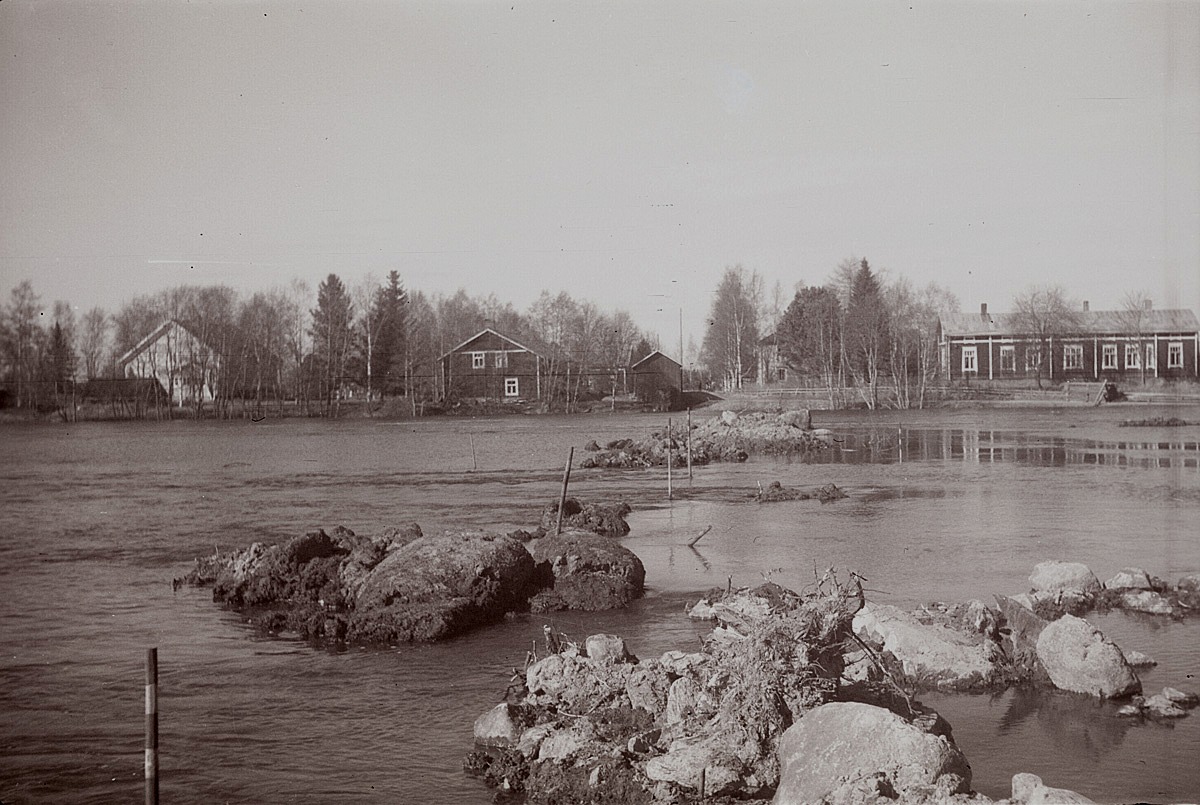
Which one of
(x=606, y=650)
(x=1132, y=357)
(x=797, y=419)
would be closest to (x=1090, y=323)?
(x=1132, y=357)

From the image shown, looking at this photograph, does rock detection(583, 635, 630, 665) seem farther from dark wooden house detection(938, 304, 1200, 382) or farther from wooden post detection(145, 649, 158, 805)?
dark wooden house detection(938, 304, 1200, 382)

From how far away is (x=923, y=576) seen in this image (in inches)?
720

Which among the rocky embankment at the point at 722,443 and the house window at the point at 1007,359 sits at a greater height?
the house window at the point at 1007,359

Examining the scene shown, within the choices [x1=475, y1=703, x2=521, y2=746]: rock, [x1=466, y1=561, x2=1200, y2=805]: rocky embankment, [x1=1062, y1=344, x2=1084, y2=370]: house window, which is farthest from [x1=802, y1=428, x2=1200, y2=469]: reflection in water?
[x1=475, y1=703, x2=521, y2=746]: rock

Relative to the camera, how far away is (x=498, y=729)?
10.4 metres

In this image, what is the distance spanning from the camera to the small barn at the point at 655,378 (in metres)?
97.7

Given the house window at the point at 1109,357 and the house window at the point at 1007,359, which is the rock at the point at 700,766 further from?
the house window at the point at 1007,359

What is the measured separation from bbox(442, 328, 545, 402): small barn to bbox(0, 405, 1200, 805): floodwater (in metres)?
40.4

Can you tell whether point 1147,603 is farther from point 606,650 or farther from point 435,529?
point 435,529

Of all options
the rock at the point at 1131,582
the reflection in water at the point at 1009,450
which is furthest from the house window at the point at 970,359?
the rock at the point at 1131,582

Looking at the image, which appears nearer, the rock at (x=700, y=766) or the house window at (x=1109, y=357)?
the rock at (x=700, y=766)

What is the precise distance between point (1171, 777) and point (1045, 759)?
1040 mm

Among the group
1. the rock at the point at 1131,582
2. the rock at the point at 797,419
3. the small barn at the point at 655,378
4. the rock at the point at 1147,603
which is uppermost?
the small barn at the point at 655,378

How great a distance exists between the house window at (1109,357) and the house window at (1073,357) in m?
1.65
